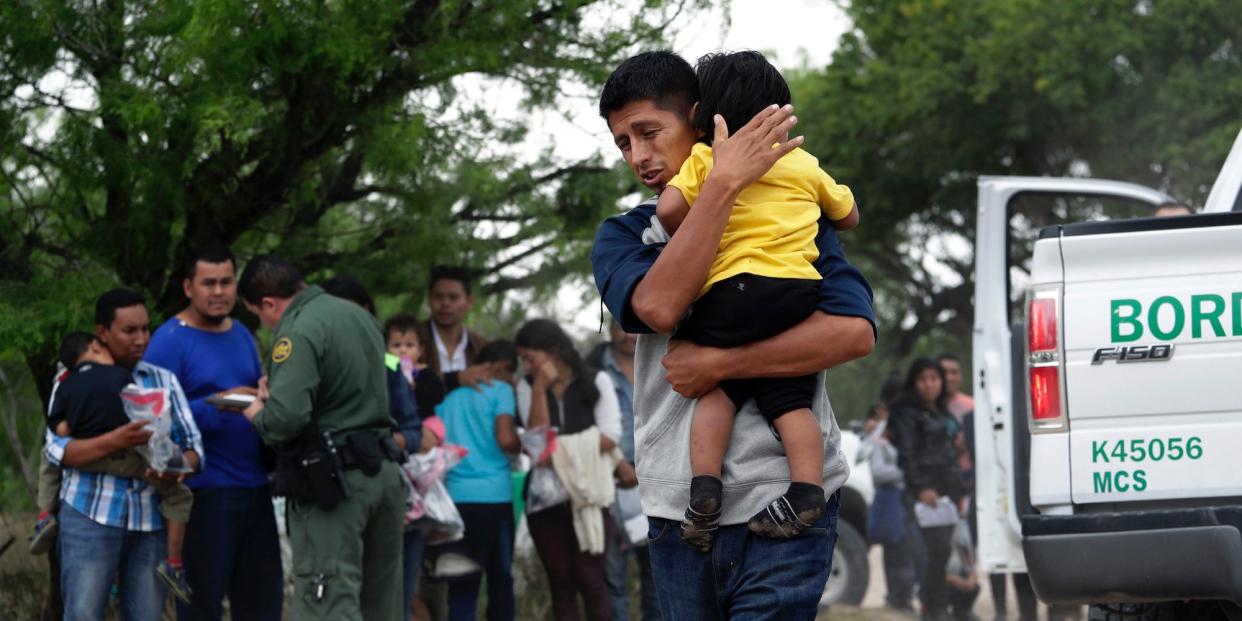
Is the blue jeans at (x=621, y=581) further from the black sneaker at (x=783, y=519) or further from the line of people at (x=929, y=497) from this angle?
the black sneaker at (x=783, y=519)

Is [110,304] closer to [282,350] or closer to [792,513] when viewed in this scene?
[282,350]

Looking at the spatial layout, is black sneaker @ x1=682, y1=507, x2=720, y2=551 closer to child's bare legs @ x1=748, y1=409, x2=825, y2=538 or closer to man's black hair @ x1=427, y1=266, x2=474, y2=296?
child's bare legs @ x1=748, y1=409, x2=825, y2=538

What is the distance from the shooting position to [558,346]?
861 cm

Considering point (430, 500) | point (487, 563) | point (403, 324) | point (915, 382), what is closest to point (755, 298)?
point (430, 500)

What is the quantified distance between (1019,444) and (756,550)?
466 cm

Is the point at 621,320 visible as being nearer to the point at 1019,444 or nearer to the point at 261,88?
the point at 261,88

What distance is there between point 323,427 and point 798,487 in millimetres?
3542

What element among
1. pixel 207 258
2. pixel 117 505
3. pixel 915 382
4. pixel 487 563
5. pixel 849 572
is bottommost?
pixel 849 572

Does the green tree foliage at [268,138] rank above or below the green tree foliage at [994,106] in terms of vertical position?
below

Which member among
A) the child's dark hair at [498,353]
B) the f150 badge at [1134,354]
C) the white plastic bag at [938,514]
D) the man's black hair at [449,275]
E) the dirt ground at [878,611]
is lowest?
the dirt ground at [878,611]

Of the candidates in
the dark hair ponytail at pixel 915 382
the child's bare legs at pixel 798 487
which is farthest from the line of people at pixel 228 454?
the dark hair ponytail at pixel 915 382

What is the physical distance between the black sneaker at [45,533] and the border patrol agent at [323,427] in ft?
3.10

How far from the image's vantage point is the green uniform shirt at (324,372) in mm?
6047

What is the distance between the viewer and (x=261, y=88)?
700cm
